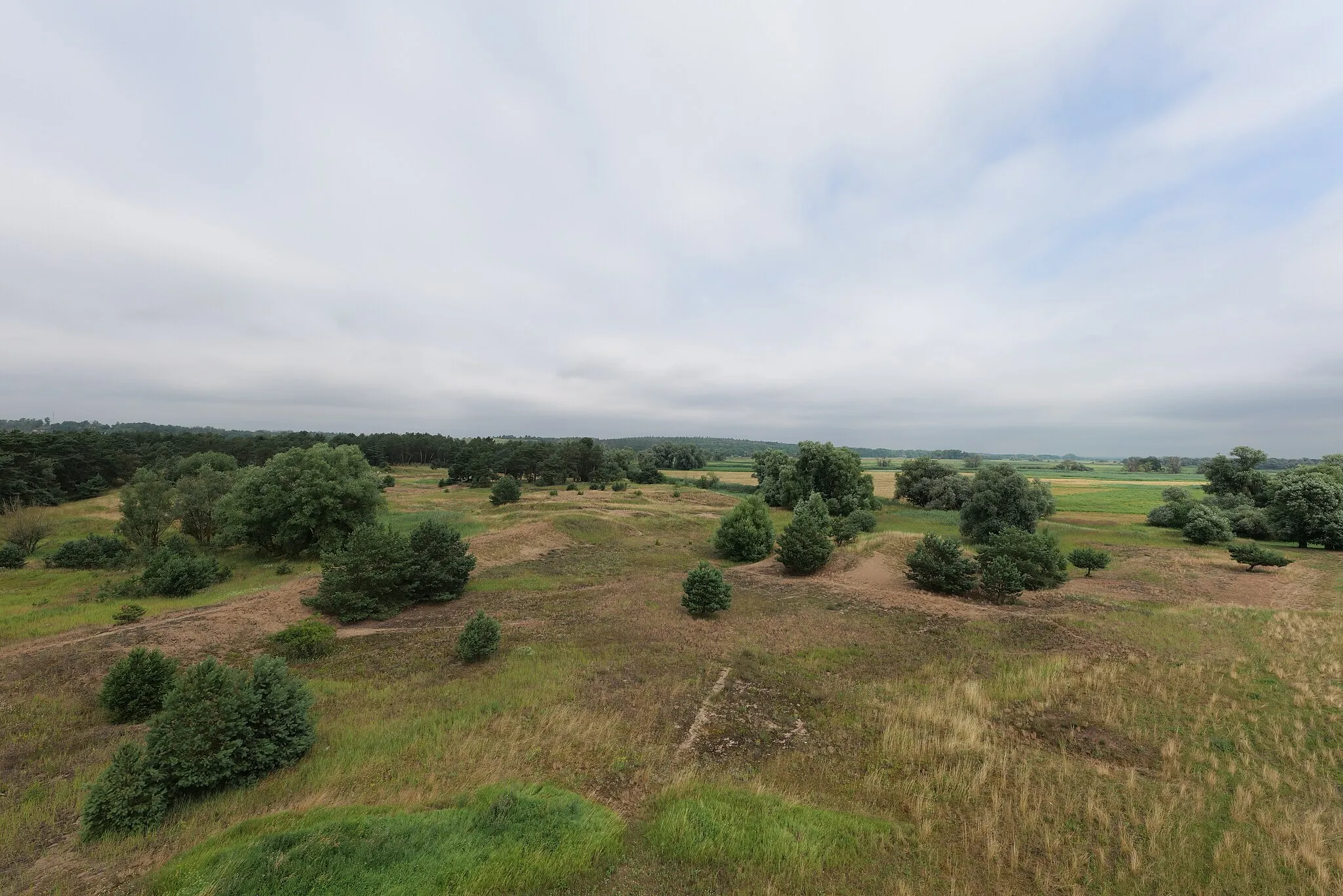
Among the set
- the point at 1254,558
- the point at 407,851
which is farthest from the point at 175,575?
the point at 1254,558

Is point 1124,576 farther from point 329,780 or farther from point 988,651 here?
point 329,780

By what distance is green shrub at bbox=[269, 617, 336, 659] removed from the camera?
16453 millimetres

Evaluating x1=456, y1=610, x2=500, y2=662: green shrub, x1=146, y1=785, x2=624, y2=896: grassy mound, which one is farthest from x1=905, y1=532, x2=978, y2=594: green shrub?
x1=146, y1=785, x2=624, y2=896: grassy mound

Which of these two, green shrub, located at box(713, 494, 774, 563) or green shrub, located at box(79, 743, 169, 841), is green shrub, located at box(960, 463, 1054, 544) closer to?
green shrub, located at box(713, 494, 774, 563)

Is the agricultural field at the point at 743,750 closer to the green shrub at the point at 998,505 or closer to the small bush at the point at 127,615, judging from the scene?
the small bush at the point at 127,615

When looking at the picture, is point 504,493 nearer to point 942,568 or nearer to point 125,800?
point 942,568

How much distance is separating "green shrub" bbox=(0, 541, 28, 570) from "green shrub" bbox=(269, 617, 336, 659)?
91.3 ft

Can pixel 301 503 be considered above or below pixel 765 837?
above

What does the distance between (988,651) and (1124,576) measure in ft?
71.2

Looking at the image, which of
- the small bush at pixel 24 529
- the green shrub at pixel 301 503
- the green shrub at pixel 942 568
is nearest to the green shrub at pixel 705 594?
the green shrub at pixel 942 568

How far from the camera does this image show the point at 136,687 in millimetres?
11938

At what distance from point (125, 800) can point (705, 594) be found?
16973mm

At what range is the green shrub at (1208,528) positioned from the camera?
4081cm

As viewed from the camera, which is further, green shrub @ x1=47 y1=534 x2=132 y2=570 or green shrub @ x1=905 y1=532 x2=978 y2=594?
green shrub @ x1=47 y1=534 x2=132 y2=570
